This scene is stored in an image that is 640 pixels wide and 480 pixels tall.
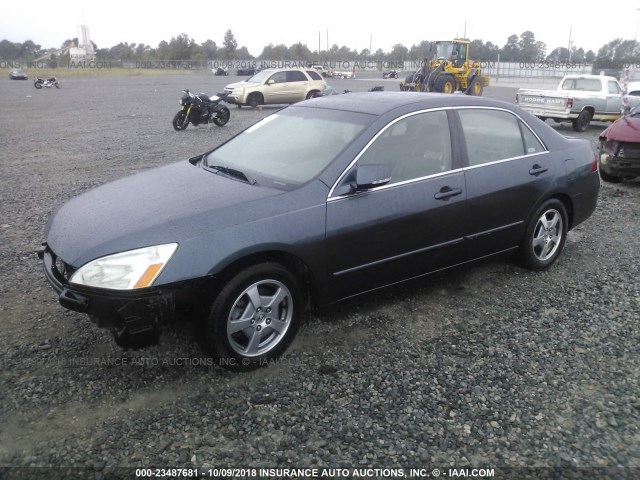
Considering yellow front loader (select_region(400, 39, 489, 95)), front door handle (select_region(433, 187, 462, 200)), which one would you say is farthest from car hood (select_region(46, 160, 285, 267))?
yellow front loader (select_region(400, 39, 489, 95))

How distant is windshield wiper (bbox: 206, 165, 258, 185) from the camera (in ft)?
12.2

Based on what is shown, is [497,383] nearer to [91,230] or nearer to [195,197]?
[195,197]

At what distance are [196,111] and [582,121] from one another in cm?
1082

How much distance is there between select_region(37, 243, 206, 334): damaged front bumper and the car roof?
1975 millimetres

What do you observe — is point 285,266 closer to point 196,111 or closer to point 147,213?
point 147,213

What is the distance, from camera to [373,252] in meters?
3.68

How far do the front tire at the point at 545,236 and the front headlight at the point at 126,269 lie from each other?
10.5ft

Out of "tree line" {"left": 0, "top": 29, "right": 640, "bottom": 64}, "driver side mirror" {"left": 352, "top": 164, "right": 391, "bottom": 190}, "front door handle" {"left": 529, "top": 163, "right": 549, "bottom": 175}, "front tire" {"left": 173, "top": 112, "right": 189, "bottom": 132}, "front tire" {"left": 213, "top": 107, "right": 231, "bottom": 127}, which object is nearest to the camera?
"driver side mirror" {"left": 352, "top": 164, "right": 391, "bottom": 190}

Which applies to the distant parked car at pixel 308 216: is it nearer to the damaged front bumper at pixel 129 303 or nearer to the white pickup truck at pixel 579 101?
the damaged front bumper at pixel 129 303

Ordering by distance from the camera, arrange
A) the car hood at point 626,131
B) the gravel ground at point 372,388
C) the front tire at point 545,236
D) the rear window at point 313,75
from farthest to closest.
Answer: the rear window at point 313,75 → the car hood at point 626,131 → the front tire at point 545,236 → the gravel ground at point 372,388

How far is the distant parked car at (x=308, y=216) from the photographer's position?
2.98m

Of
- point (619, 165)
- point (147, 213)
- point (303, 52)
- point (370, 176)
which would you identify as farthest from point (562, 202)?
point (303, 52)

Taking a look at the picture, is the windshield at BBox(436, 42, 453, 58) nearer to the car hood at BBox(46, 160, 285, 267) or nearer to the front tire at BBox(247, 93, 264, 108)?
the front tire at BBox(247, 93, 264, 108)

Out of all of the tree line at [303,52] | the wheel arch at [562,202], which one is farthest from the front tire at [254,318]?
the tree line at [303,52]
